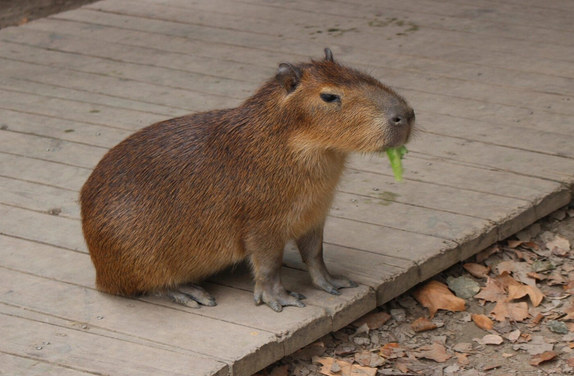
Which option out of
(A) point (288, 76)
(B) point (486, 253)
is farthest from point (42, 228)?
(B) point (486, 253)

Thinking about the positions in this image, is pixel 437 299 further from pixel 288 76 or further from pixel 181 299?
pixel 288 76

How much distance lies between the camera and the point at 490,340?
3992mm

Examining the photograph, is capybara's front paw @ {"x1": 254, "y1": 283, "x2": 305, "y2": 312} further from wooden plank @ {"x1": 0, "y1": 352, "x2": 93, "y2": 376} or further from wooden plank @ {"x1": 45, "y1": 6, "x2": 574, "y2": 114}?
wooden plank @ {"x1": 45, "y1": 6, "x2": 574, "y2": 114}

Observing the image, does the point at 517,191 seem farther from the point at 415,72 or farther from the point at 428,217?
the point at 415,72

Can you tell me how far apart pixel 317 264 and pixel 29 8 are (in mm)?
4846

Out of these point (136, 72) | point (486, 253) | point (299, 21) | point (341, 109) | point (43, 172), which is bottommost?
point (486, 253)

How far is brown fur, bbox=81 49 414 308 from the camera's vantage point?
351 cm

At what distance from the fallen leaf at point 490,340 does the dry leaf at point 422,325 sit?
193 millimetres

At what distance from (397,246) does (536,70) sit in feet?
7.78

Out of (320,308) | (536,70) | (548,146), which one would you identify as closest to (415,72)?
(536,70)

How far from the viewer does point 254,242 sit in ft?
Answer: 12.0

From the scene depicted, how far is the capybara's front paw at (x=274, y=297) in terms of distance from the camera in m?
3.73

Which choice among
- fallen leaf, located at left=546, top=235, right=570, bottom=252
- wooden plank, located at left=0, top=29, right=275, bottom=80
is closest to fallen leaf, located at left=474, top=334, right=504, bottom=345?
fallen leaf, located at left=546, top=235, right=570, bottom=252

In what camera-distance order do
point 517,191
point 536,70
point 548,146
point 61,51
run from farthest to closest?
point 61,51 → point 536,70 → point 548,146 → point 517,191
